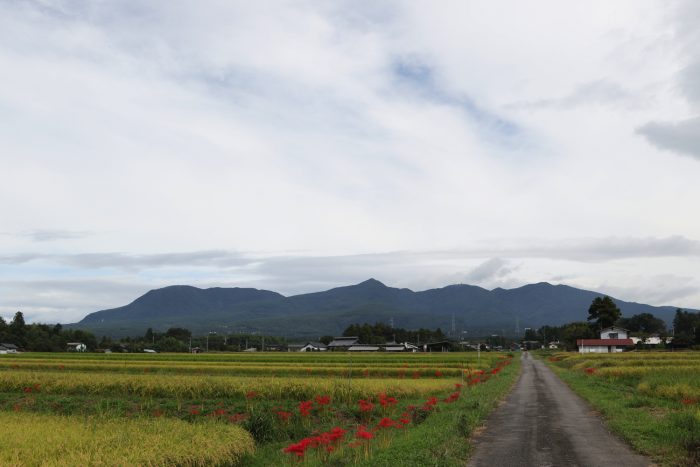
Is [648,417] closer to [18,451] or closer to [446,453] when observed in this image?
[446,453]

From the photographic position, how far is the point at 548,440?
1714 centimetres

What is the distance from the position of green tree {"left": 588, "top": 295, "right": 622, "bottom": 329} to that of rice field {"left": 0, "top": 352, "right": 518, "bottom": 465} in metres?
114

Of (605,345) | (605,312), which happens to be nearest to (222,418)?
(605,345)

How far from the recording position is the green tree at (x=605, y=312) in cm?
13812

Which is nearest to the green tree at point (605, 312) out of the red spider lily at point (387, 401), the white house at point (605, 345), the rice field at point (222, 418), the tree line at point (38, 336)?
the white house at point (605, 345)

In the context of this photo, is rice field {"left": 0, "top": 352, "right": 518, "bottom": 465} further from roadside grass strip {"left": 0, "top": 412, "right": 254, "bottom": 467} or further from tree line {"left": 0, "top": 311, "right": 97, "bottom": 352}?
tree line {"left": 0, "top": 311, "right": 97, "bottom": 352}

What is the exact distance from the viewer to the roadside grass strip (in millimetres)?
12633

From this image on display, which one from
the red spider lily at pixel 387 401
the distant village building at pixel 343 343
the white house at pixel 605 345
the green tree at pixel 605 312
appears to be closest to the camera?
the red spider lily at pixel 387 401

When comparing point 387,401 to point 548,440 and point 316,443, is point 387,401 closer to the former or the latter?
point 548,440

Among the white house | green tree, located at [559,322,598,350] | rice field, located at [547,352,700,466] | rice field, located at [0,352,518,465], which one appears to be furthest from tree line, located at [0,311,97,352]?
rice field, located at [547,352,700,466]

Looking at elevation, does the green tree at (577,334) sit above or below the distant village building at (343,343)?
above

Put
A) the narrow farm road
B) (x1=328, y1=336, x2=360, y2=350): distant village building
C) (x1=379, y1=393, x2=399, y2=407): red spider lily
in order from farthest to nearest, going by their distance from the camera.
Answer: (x1=328, y1=336, x2=360, y2=350): distant village building, (x1=379, y1=393, x2=399, y2=407): red spider lily, the narrow farm road

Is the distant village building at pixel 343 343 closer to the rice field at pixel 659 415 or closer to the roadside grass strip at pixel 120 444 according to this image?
the rice field at pixel 659 415

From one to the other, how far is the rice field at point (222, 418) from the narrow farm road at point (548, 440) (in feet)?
3.96
